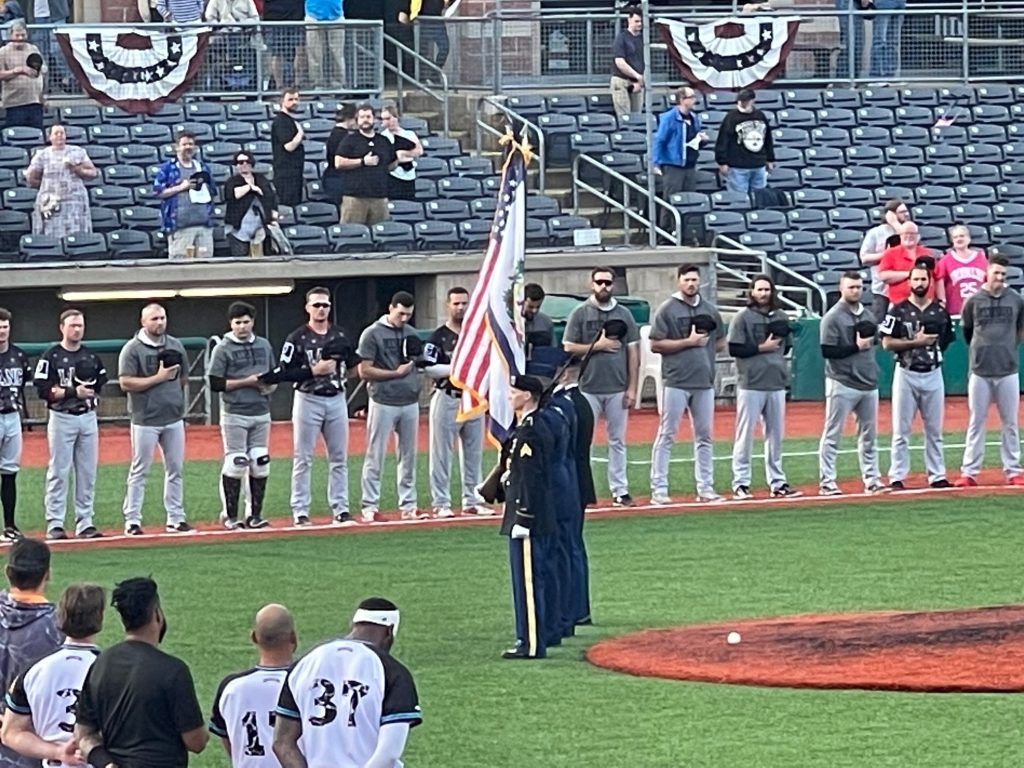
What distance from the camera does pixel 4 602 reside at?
27.2ft

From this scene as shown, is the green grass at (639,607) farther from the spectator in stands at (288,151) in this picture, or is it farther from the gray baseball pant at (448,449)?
the spectator in stands at (288,151)

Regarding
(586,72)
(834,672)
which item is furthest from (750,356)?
(586,72)

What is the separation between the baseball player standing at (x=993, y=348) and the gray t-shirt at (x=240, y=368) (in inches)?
230

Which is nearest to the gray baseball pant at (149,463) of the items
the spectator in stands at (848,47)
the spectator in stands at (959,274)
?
the spectator in stands at (959,274)

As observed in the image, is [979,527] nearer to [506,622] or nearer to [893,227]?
[506,622]

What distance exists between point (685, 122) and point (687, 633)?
13.4 metres

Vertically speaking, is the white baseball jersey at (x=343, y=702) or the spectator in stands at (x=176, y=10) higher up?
the spectator in stands at (x=176, y=10)

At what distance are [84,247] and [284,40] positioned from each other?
3.88 m

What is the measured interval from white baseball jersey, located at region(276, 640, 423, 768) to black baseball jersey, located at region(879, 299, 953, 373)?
39.6ft

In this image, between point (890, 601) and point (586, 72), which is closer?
point (890, 601)

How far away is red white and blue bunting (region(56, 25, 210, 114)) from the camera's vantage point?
24953mm

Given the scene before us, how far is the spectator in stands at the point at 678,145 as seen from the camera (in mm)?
26141

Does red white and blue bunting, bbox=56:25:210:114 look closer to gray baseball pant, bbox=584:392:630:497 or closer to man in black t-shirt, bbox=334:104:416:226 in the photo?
man in black t-shirt, bbox=334:104:416:226

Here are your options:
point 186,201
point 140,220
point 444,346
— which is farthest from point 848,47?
point 444,346
